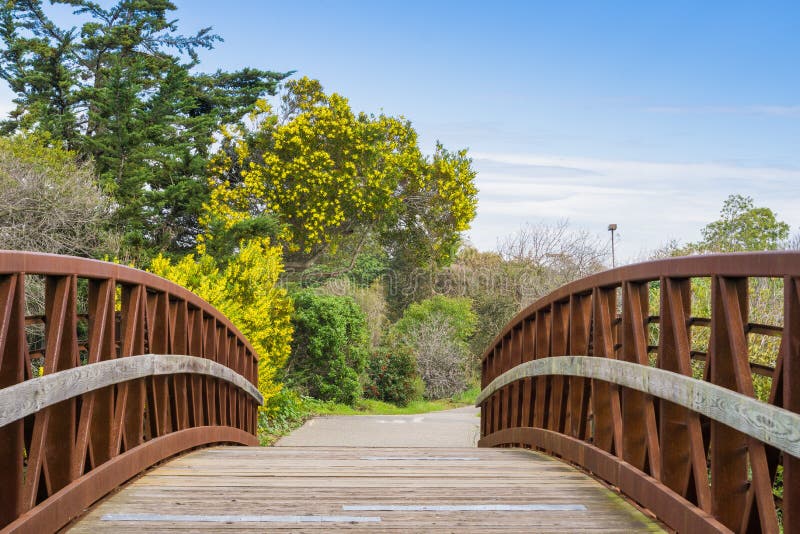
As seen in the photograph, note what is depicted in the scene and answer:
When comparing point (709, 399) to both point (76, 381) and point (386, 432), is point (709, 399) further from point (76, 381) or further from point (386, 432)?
point (386, 432)

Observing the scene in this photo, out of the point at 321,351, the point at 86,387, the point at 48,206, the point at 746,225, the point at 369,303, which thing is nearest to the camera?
the point at 86,387

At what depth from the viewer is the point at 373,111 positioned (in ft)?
85.9

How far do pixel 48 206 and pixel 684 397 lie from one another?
16.5 meters

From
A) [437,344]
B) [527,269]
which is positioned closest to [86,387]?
[437,344]

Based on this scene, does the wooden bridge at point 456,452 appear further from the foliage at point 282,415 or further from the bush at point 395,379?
the bush at point 395,379

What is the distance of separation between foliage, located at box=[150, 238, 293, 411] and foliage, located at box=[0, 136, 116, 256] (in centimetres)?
361

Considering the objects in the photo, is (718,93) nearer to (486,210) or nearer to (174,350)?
(486,210)

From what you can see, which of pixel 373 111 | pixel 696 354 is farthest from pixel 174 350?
pixel 373 111

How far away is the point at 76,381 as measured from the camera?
3.79m

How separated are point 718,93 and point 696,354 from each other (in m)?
22.0

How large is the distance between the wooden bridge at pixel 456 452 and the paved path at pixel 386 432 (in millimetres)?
7972

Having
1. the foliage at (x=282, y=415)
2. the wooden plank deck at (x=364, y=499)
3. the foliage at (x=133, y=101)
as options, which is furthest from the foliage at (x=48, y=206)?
the wooden plank deck at (x=364, y=499)

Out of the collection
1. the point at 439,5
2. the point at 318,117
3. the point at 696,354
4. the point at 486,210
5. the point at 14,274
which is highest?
the point at 439,5

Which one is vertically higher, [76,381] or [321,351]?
[321,351]
